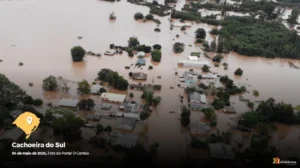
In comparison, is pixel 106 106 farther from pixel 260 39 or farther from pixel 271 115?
pixel 260 39

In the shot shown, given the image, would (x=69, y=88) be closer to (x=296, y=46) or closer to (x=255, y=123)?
(x=255, y=123)

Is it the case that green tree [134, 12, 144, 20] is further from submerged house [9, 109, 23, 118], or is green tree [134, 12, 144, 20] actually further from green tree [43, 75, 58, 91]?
submerged house [9, 109, 23, 118]

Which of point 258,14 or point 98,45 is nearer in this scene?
point 98,45

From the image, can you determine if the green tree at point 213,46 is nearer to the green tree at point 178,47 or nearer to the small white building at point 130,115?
the green tree at point 178,47

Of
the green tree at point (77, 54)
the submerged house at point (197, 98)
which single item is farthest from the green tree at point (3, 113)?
the submerged house at point (197, 98)

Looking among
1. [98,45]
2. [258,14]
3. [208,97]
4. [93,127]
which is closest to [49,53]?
[98,45]

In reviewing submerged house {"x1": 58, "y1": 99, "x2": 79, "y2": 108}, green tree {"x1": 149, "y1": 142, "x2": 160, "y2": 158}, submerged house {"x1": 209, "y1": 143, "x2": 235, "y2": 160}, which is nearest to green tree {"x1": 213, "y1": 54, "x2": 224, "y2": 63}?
submerged house {"x1": 209, "y1": 143, "x2": 235, "y2": 160}
